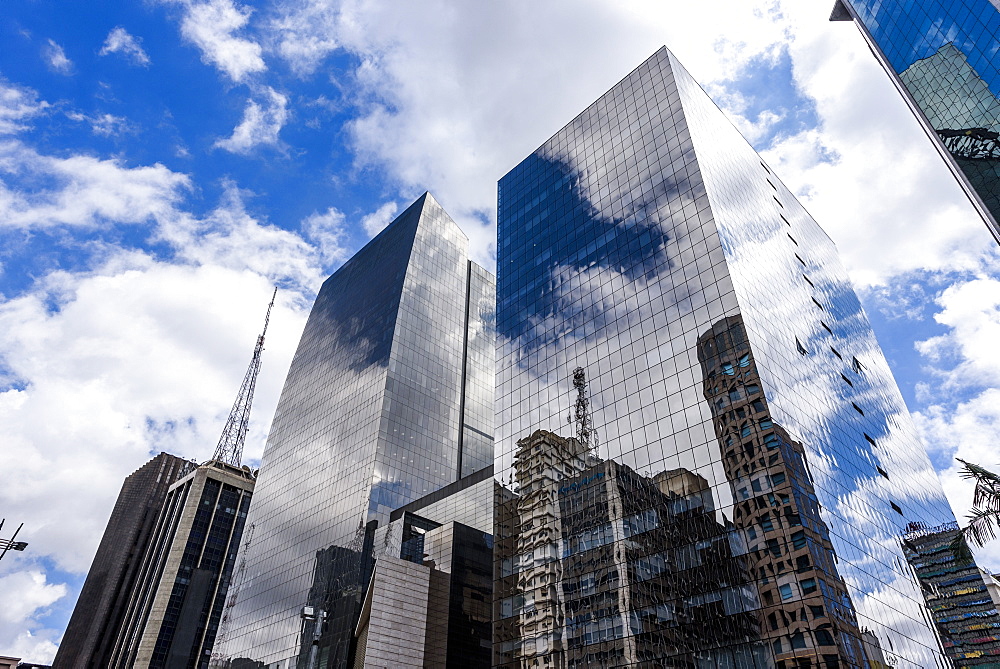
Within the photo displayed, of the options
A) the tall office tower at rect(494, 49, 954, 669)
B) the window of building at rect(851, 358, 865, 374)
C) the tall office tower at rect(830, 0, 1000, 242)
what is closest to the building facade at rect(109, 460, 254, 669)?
the tall office tower at rect(494, 49, 954, 669)

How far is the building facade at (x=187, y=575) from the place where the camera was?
529 ft

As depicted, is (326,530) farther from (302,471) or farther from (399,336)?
(399,336)

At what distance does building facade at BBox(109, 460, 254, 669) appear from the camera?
529 feet

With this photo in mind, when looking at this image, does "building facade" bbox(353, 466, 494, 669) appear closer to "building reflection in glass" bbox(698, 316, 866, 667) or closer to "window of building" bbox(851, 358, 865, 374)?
"building reflection in glass" bbox(698, 316, 866, 667)

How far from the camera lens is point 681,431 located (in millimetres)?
64750

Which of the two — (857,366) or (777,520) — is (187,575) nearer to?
(777,520)

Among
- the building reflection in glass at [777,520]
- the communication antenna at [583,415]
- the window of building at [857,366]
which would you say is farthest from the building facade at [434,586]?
the window of building at [857,366]

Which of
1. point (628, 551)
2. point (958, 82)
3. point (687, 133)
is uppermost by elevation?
point (687, 133)

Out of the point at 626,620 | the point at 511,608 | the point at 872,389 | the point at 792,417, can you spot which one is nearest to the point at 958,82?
the point at 792,417

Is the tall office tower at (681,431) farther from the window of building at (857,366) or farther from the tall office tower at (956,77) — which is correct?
the tall office tower at (956,77)

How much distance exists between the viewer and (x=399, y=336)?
134m

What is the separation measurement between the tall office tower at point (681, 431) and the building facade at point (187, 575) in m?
108

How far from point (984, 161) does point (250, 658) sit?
128670 millimetres

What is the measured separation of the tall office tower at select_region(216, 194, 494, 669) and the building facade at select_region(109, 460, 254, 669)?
3719 centimetres
